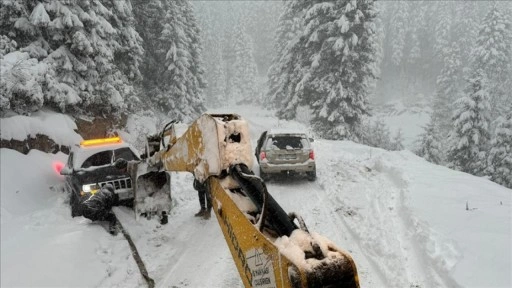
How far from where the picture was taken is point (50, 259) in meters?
6.42

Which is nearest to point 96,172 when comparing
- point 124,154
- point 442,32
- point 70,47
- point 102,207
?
point 124,154

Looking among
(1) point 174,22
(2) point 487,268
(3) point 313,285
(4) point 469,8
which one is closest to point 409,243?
(2) point 487,268

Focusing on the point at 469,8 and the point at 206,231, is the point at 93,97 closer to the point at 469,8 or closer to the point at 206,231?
the point at 206,231

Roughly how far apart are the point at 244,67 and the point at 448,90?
39.1 metres

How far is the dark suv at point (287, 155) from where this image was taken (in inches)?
507

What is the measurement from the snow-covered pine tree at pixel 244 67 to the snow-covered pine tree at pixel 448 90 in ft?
116

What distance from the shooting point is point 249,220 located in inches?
118

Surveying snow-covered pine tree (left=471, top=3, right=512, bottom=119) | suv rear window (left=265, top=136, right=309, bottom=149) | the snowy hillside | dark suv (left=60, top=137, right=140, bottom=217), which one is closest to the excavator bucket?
dark suv (left=60, top=137, right=140, bottom=217)

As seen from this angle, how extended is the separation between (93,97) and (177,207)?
811 centimetres

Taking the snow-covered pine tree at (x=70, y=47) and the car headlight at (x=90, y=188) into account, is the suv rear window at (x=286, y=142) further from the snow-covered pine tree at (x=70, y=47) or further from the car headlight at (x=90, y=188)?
the snow-covered pine tree at (x=70, y=47)

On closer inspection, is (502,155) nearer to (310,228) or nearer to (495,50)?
(310,228)

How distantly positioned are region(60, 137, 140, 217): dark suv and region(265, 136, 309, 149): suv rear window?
15.9 feet

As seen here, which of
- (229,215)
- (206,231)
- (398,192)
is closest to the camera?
(229,215)

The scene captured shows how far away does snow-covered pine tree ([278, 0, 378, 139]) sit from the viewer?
77.2 ft
